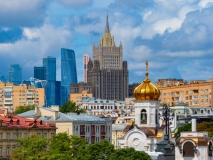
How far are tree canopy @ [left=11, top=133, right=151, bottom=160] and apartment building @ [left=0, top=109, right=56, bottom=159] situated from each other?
12276 mm

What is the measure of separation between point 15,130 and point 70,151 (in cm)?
2569

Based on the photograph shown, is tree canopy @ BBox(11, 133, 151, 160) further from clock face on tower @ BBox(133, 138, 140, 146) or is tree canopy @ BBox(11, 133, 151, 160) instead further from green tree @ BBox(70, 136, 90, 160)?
clock face on tower @ BBox(133, 138, 140, 146)

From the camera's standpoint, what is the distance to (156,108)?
108 m

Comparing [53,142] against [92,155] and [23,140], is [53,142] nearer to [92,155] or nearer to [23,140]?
[23,140]

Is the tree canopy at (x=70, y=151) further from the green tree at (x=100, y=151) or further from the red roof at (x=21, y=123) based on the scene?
the red roof at (x=21, y=123)

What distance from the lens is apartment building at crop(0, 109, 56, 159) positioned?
125 meters

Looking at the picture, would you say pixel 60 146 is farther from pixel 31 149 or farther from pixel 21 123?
pixel 21 123

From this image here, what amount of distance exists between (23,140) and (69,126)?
128ft

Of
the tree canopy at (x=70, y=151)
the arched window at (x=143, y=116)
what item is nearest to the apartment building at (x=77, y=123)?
the tree canopy at (x=70, y=151)

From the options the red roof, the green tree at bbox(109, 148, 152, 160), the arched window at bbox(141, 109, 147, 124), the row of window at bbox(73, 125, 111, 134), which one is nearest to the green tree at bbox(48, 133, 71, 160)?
the green tree at bbox(109, 148, 152, 160)

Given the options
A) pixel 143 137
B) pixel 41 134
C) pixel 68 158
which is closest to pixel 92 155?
pixel 68 158

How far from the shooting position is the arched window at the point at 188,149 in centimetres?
7119

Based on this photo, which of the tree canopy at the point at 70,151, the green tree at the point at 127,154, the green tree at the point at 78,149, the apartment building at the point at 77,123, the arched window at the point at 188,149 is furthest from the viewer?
the apartment building at the point at 77,123

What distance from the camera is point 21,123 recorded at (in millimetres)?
133125
